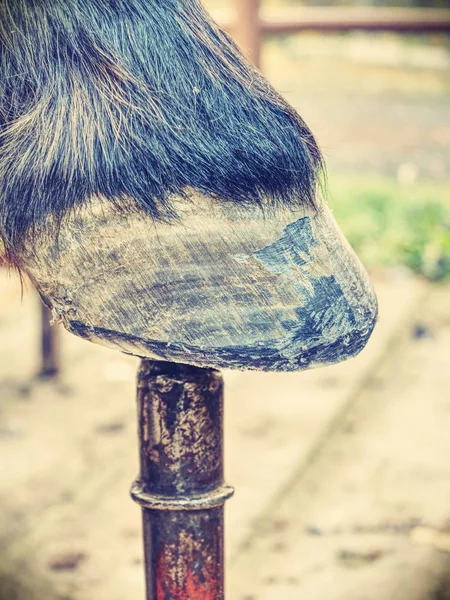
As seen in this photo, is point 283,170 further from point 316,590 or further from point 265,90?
point 316,590

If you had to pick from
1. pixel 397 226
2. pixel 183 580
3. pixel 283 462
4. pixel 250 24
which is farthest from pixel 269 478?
pixel 397 226

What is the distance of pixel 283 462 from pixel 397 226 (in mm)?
2548

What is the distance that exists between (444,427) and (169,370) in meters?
2.00

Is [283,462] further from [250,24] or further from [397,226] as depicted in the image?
[397,226]

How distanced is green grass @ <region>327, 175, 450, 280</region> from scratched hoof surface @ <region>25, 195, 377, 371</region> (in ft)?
10.5

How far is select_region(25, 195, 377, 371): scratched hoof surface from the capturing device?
0.97m

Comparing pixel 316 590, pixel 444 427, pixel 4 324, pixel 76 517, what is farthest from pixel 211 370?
pixel 4 324

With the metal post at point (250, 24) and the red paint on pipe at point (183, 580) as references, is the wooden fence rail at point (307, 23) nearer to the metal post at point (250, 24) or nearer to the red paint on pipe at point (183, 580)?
the metal post at point (250, 24)

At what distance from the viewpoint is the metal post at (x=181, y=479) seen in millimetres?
1096

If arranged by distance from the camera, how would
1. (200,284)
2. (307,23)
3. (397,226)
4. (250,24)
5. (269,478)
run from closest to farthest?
(200,284), (269,478), (250,24), (307,23), (397,226)

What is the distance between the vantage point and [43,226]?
99 centimetres

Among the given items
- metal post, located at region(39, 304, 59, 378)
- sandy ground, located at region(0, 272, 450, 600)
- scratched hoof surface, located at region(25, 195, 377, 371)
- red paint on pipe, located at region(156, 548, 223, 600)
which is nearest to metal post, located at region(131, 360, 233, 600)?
red paint on pipe, located at region(156, 548, 223, 600)

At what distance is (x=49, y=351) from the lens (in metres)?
3.09

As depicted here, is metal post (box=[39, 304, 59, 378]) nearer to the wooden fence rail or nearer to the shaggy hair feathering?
the wooden fence rail
